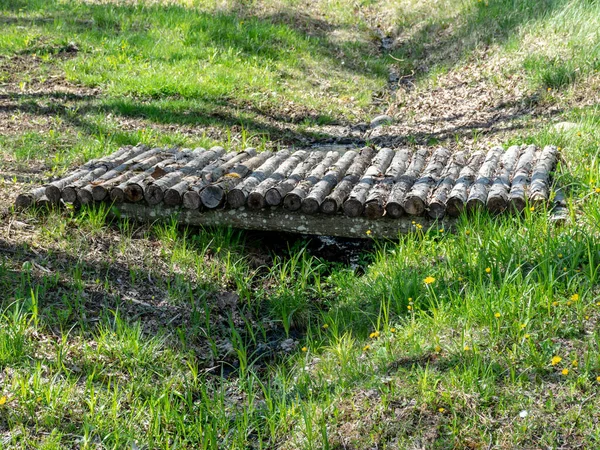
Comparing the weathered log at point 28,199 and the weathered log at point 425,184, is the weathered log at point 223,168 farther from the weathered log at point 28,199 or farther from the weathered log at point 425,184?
the weathered log at point 425,184

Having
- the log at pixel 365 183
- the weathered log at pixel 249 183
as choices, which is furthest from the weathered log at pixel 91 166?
the log at pixel 365 183

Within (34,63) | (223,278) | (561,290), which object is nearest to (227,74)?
(34,63)

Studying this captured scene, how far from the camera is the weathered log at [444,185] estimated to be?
601 cm

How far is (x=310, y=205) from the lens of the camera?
6.21m

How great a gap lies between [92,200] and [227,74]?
15.8 feet

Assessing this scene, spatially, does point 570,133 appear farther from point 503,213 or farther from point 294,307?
point 294,307

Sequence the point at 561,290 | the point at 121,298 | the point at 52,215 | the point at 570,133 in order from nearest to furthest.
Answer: the point at 561,290
the point at 121,298
the point at 52,215
the point at 570,133

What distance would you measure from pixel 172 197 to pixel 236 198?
22.2 inches

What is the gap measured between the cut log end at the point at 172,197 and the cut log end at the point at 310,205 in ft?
3.61

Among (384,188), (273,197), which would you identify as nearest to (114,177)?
(273,197)

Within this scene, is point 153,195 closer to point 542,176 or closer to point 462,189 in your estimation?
point 462,189

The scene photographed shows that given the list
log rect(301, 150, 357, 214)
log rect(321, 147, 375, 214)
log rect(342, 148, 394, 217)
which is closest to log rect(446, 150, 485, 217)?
log rect(342, 148, 394, 217)

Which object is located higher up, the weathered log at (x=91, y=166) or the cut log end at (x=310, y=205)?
the cut log end at (x=310, y=205)

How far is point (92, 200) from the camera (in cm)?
659
